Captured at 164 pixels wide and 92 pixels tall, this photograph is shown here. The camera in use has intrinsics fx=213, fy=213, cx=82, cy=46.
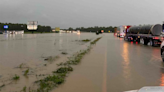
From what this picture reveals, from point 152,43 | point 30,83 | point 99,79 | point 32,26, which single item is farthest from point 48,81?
point 32,26

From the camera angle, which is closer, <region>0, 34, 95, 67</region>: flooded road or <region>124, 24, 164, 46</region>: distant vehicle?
<region>0, 34, 95, 67</region>: flooded road

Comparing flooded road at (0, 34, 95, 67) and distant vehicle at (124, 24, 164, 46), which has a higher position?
distant vehicle at (124, 24, 164, 46)

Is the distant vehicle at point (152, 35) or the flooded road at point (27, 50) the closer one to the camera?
the flooded road at point (27, 50)

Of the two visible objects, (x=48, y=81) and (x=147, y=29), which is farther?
(x=147, y=29)

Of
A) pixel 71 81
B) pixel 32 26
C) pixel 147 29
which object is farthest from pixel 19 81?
pixel 32 26

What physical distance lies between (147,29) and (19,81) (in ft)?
89.2

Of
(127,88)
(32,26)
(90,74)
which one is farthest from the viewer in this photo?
(32,26)

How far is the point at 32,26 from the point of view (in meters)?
108

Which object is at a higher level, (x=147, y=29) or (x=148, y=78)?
(x=147, y=29)

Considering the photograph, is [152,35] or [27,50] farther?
[152,35]

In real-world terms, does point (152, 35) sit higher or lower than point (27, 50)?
higher

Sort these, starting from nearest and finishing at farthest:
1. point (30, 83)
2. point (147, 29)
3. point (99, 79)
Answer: point (30, 83)
point (99, 79)
point (147, 29)

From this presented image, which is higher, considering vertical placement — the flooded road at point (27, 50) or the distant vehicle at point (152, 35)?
the distant vehicle at point (152, 35)

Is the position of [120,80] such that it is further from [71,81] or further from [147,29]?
[147,29]
